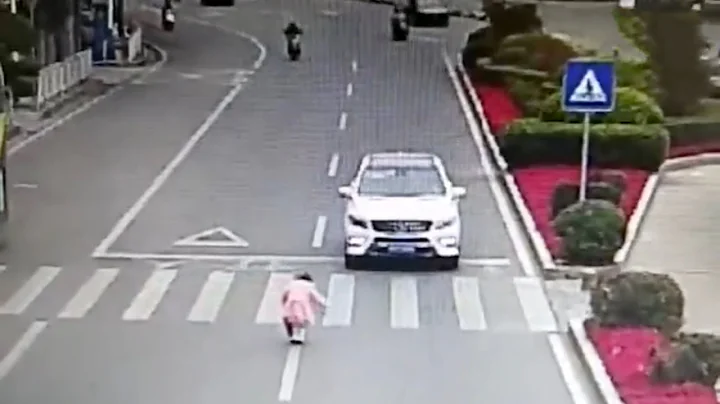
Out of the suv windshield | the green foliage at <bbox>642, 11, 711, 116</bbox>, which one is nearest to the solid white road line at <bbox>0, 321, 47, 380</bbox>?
the suv windshield

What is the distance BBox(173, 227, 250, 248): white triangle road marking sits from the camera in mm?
27641

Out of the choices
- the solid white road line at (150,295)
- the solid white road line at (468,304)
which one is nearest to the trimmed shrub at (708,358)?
the solid white road line at (468,304)

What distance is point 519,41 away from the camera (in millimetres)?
48750

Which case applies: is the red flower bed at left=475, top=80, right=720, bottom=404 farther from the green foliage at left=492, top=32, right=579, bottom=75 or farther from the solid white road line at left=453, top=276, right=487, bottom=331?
the green foliage at left=492, top=32, right=579, bottom=75

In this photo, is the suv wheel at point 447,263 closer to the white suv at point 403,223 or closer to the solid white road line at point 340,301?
the white suv at point 403,223

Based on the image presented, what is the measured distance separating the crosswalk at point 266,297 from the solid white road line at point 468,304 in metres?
0.01

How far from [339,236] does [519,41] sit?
2124 centimetres

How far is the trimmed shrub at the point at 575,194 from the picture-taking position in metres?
28.2

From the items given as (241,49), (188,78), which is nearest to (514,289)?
(188,78)

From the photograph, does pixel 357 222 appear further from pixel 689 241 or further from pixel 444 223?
pixel 689 241

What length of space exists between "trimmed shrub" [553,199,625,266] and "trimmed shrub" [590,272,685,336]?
4.57 metres

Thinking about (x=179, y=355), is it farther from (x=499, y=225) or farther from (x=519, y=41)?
(x=519, y=41)

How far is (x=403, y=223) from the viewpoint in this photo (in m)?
25.7

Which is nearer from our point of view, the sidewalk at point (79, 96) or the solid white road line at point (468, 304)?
the solid white road line at point (468, 304)
